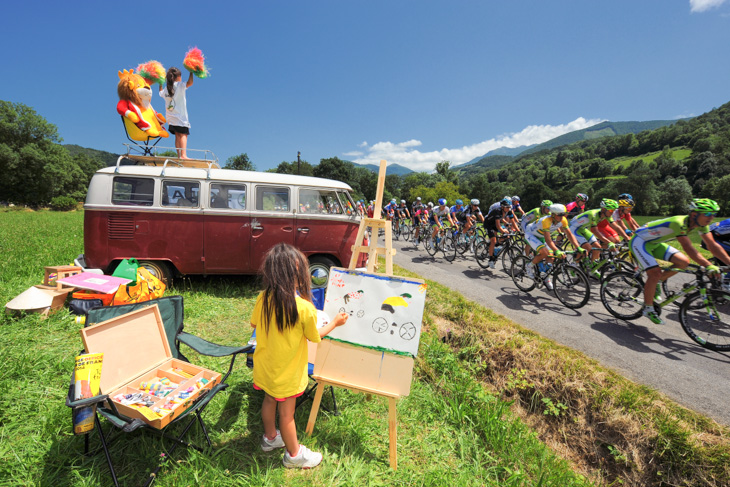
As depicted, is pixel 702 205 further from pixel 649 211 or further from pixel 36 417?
pixel 649 211

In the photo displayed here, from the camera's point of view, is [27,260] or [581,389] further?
[27,260]

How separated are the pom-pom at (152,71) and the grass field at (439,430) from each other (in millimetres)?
4752

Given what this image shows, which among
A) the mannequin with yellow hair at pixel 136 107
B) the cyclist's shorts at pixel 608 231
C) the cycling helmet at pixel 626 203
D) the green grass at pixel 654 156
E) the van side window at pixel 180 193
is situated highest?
the green grass at pixel 654 156

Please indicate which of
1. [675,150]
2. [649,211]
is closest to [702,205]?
[649,211]

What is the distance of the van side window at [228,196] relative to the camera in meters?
6.04

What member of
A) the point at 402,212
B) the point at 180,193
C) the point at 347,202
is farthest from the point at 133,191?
the point at 402,212

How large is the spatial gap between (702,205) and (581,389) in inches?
145

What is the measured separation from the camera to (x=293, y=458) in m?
2.39

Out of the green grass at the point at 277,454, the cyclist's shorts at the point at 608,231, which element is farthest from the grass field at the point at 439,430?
the cyclist's shorts at the point at 608,231

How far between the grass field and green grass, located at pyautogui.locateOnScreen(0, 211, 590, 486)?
0.01 m

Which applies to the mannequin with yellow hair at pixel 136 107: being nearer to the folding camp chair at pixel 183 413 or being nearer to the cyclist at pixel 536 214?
the folding camp chair at pixel 183 413

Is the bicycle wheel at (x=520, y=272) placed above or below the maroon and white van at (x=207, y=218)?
below

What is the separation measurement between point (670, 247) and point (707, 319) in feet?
4.19

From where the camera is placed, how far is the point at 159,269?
596cm
